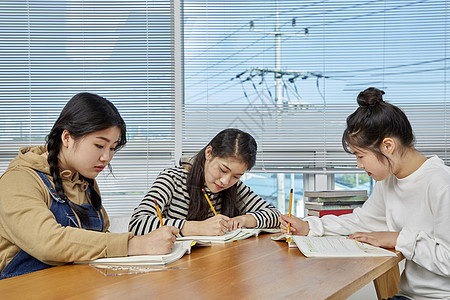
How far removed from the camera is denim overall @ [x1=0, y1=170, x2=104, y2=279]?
4.24 feet

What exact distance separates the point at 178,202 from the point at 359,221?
73cm

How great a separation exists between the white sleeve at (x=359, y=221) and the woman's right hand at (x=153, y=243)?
Result: 0.63 metres

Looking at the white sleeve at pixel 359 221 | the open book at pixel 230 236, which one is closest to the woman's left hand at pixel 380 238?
the white sleeve at pixel 359 221

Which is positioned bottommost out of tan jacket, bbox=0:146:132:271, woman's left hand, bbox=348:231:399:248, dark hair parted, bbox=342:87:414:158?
woman's left hand, bbox=348:231:399:248

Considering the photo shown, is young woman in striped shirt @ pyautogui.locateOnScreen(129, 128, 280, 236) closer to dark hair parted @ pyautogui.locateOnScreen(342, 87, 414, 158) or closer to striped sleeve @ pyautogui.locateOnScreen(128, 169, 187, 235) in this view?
striped sleeve @ pyautogui.locateOnScreen(128, 169, 187, 235)

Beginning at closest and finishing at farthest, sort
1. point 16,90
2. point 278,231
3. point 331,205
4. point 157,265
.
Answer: point 157,265 < point 278,231 < point 331,205 < point 16,90

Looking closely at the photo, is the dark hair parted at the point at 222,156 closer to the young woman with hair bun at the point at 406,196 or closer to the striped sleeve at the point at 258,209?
the striped sleeve at the point at 258,209

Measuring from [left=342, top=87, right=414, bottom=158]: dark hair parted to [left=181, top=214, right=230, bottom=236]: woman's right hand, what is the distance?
1.77 ft

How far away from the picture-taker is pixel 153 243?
127 cm

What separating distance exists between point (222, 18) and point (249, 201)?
4.26ft

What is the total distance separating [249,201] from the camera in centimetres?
208

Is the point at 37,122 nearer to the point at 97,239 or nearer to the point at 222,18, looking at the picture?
the point at 222,18

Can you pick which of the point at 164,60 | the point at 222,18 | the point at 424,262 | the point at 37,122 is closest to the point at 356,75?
the point at 222,18

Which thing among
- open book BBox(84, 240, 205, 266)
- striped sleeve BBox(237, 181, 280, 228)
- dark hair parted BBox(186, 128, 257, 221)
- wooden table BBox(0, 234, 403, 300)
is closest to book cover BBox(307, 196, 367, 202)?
striped sleeve BBox(237, 181, 280, 228)
